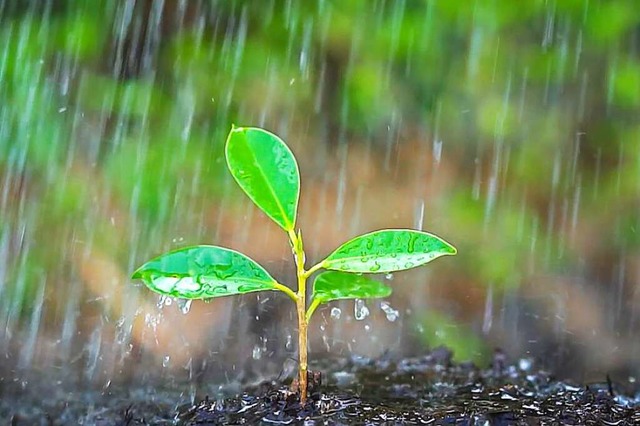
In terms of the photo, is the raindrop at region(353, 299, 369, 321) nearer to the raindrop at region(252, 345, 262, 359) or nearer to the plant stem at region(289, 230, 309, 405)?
the raindrop at region(252, 345, 262, 359)

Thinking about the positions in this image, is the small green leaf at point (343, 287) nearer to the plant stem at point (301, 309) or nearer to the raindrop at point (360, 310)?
the plant stem at point (301, 309)

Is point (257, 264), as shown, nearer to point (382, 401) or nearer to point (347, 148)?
point (382, 401)

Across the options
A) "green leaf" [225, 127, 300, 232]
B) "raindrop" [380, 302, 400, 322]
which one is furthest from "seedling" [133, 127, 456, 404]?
"raindrop" [380, 302, 400, 322]

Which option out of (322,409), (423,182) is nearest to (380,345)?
(423,182)

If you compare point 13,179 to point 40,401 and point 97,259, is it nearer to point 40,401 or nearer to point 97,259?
point 97,259

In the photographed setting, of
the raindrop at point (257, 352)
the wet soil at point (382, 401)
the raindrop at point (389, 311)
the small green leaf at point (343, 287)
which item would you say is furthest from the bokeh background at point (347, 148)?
the small green leaf at point (343, 287)

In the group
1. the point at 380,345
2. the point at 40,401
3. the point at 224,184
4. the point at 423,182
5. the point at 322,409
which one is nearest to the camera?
the point at 322,409
